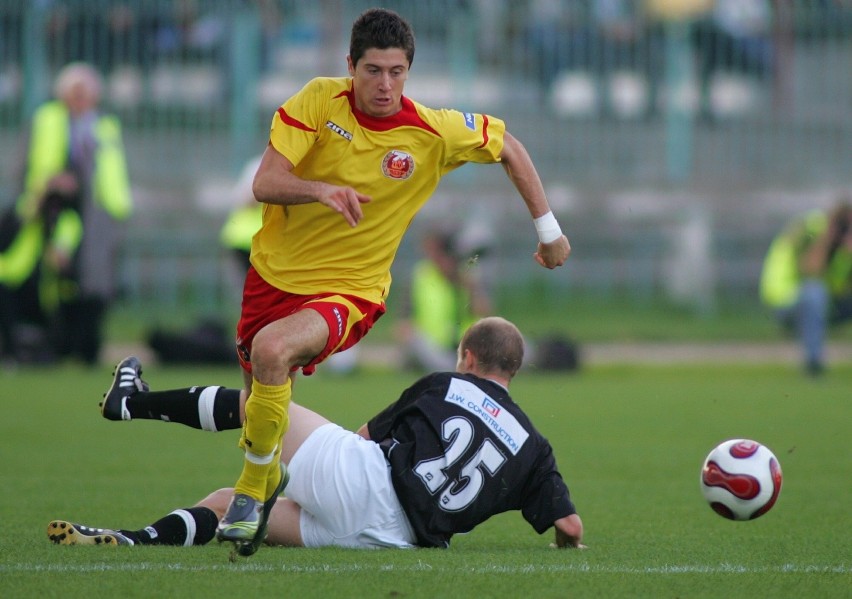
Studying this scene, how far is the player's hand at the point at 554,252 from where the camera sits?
254 inches

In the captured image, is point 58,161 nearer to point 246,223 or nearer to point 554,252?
point 246,223

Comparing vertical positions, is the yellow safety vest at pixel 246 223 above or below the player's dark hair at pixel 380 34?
below

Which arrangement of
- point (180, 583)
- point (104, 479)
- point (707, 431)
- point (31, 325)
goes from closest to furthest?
point (180, 583)
point (104, 479)
point (707, 431)
point (31, 325)

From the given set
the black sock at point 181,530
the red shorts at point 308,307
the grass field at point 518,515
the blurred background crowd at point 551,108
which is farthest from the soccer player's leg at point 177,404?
the blurred background crowd at point 551,108

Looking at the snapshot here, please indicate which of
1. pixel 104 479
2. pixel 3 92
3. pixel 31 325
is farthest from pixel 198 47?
pixel 104 479

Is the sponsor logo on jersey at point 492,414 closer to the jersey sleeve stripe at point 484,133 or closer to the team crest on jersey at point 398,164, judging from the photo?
the team crest on jersey at point 398,164

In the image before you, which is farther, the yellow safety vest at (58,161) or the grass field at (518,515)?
the yellow safety vest at (58,161)

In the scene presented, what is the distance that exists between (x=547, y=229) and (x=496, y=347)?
26.4 inches

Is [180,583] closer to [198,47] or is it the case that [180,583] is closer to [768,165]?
[198,47]

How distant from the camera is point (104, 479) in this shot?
8242 mm

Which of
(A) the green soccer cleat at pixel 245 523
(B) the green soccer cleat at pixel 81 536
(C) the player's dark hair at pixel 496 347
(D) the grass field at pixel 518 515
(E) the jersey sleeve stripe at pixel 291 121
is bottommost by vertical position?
(D) the grass field at pixel 518 515

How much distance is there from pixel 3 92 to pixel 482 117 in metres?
14.4

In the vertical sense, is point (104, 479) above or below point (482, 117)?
below

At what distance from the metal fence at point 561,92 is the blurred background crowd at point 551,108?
0.09ft
